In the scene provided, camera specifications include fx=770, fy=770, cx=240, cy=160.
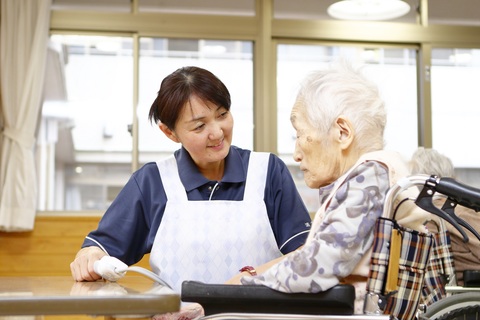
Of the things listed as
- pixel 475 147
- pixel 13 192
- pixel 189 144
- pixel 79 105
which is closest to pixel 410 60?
pixel 475 147

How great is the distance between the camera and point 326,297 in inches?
58.9

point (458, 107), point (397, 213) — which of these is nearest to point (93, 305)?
point (397, 213)

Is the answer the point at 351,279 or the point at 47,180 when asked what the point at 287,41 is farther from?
the point at 351,279

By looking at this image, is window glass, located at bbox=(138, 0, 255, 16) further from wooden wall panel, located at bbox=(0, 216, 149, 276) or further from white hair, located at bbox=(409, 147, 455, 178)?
white hair, located at bbox=(409, 147, 455, 178)

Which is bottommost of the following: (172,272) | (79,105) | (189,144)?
(172,272)

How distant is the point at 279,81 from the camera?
570cm

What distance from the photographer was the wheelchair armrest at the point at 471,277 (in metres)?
3.34

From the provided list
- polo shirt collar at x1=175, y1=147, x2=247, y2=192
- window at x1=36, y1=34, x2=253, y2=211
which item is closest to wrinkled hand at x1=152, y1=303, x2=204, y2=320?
polo shirt collar at x1=175, y1=147, x2=247, y2=192

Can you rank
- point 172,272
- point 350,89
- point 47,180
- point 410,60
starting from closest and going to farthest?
point 350,89 < point 172,272 < point 47,180 < point 410,60

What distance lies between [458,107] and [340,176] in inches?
175

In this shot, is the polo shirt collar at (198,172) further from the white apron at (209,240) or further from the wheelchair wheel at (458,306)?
the wheelchair wheel at (458,306)

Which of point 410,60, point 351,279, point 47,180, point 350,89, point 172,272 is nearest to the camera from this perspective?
point 351,279

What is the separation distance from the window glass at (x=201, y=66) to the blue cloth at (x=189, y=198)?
10.5ft

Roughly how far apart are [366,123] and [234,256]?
2.20 feet
